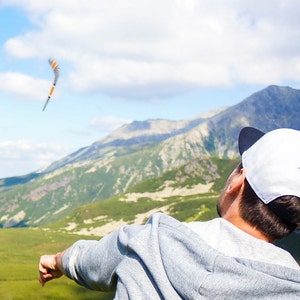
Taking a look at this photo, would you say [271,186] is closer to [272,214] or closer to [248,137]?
[272,214]

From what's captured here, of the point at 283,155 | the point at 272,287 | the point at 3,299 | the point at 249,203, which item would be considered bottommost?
the point at 3,299

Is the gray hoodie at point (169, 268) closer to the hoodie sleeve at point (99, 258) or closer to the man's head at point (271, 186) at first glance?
the hoodie sleeve at point (99, 258)

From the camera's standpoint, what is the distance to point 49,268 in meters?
4.75

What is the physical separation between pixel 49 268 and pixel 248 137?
7.84 feet

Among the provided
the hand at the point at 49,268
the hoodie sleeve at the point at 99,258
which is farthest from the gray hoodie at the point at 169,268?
the hand at the point at 49,268

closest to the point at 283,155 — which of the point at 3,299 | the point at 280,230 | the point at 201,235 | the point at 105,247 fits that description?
the point at 280,230

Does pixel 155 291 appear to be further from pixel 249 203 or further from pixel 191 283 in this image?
pixel 249 203

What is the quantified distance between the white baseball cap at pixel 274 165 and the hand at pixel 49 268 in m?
2.08


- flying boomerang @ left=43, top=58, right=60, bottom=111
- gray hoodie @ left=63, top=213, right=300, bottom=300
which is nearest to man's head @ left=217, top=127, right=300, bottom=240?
gray hoodie @ left=63, top=213, right=300, bottom=300

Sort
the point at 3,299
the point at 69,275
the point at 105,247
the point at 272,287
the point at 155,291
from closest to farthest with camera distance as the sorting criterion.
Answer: the point at 272,287 → the point at 155,291 → the point at 105,247 → the point at 69,275 → the point at 3,299

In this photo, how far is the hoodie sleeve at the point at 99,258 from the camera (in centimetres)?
396

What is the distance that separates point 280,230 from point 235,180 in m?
0.57

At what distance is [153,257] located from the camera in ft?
12.2

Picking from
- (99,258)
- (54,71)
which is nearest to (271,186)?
(99,258)
